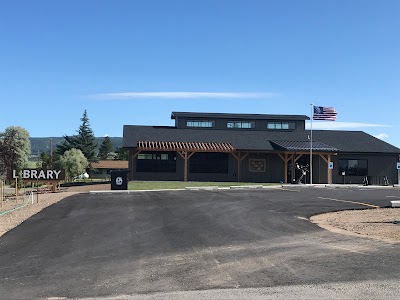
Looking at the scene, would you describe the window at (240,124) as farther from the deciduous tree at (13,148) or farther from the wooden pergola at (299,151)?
the deciduous tree at (13,148)

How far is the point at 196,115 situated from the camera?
4769cm

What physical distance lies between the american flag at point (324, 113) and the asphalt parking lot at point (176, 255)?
24613mm

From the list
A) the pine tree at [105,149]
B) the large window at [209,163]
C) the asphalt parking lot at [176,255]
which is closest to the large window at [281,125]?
the large window at [209,163]

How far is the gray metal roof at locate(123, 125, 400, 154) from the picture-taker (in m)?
42.5

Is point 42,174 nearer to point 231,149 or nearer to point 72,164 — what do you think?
point 231,149

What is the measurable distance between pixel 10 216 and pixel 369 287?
46.2 feet

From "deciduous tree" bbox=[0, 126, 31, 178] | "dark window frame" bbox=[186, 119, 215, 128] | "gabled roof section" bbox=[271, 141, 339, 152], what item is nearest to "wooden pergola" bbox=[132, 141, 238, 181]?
"gabled roof section" bbox=[271, 141, 339, 152]

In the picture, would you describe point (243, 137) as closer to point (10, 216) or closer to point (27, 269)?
point (10, 216)

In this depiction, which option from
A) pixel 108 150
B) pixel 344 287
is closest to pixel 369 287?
pixel 344 287

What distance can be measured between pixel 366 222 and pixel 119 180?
18624 millimetres

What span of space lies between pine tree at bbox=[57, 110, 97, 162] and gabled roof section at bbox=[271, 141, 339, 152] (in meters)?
53.1

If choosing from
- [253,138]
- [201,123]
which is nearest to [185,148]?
[253,138]

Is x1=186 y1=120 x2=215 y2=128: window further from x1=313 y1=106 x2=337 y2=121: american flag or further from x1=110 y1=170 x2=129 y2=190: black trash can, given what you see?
x1=110 y1=170 x2=129 y2=190: black trash can

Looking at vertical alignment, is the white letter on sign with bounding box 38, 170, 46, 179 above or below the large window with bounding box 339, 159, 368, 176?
below
